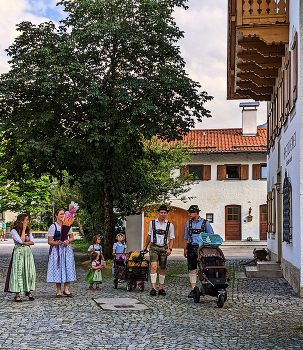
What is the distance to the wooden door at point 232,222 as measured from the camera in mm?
38625

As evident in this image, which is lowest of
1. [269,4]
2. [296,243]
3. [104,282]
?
[104,282]

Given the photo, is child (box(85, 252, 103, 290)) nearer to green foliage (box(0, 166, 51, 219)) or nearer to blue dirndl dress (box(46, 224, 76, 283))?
blue dirndl dress (box(46, 224, 76, 283))

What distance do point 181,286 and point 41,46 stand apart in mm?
9788

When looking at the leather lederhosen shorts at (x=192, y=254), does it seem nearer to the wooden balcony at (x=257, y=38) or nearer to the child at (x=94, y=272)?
the child at (x=94, y=272)

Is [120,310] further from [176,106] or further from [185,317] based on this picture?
[176,106]

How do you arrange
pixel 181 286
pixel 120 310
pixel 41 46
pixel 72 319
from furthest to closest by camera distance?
pixel 41 46 < pixel 181 286 < pixel 120 310 < pixel 72 319

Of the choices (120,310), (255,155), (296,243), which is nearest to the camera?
(120,310)

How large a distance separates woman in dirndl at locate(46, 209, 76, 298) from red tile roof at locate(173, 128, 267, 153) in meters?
26.9

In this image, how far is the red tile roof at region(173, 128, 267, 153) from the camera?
126 ft

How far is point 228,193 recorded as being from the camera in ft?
128

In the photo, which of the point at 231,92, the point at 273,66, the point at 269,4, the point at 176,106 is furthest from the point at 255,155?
the point at 269,4

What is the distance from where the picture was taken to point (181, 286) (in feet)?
45.3

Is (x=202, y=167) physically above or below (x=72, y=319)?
above

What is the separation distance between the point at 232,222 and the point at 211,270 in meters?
29.0
